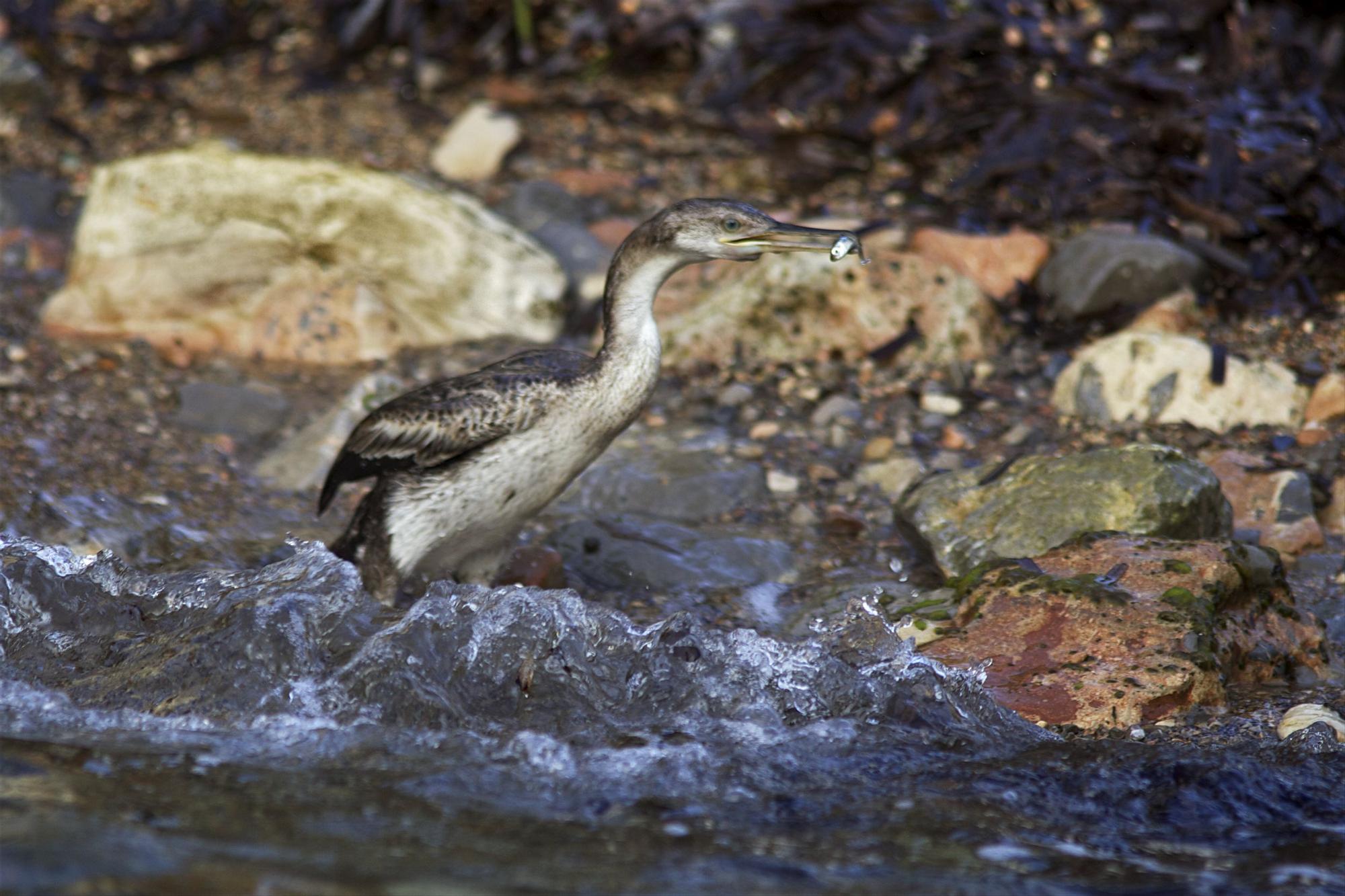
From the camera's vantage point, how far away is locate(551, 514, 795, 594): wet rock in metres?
5.70

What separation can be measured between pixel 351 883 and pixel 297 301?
4.55m

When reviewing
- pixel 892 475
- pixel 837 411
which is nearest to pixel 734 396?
pixel 837 411

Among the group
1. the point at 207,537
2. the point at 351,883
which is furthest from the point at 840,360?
the point at 351,883

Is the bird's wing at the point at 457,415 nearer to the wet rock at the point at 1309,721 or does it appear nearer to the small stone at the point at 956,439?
→ the small stone at the point at 956,439

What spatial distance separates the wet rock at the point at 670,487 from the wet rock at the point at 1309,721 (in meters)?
2.33

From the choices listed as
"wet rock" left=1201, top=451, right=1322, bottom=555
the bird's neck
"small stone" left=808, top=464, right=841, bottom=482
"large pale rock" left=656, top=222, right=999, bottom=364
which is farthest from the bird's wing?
"wet rock" left=1201, top=451, right=1322, bottom=555

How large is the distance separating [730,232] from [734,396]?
72.8 inches

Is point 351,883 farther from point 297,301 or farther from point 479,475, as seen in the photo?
point 297,301

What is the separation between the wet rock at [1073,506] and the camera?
526cm

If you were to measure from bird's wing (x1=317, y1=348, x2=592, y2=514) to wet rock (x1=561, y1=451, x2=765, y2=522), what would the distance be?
946 millimetres

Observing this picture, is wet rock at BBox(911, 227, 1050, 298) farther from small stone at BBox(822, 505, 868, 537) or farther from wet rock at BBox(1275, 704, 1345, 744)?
wet rock at BBox(1275, 704, 1345, 744)

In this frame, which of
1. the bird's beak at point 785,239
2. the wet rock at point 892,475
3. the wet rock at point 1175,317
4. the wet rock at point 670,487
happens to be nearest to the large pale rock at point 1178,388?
the wet rock at point 1175,317

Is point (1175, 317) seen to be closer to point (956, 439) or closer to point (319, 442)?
point (956, 439)

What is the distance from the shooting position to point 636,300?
5195mm
